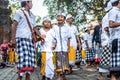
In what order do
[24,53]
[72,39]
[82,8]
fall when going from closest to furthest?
[24,53] → [72,39] → [82,8]

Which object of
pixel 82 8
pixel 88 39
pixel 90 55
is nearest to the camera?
pixel 90 55

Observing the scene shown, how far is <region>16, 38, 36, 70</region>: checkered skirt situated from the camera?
7.98 metres

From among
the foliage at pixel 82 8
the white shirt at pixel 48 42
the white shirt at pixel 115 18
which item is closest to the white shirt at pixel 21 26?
the white shirt at pixel 115 18

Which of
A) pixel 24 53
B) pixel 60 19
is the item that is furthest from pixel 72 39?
pixel 24 53

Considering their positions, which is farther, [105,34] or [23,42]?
[105,34]

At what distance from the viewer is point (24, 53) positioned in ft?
26.2

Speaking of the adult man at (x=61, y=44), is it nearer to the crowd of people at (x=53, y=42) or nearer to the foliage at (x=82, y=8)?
the crowd of people at (x=53, y=42)

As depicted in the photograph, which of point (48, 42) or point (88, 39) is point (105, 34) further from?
point (88, 39)

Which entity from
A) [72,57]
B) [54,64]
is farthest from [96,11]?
[54,64]

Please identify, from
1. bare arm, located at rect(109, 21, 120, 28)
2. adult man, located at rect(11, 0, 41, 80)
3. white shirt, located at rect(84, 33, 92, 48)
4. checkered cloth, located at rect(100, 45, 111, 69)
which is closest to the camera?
bare arm, located at rect(109, 21, 120, 28)

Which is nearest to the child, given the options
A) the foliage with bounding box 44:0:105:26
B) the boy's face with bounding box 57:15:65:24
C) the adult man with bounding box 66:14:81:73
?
the boy's face with bounding box 57:15:65:24

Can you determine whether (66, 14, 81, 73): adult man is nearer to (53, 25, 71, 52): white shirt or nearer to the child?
the child

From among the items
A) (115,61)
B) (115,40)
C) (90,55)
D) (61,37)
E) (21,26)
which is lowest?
(115,61)

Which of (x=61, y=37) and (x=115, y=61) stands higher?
(x=61, y=37)
